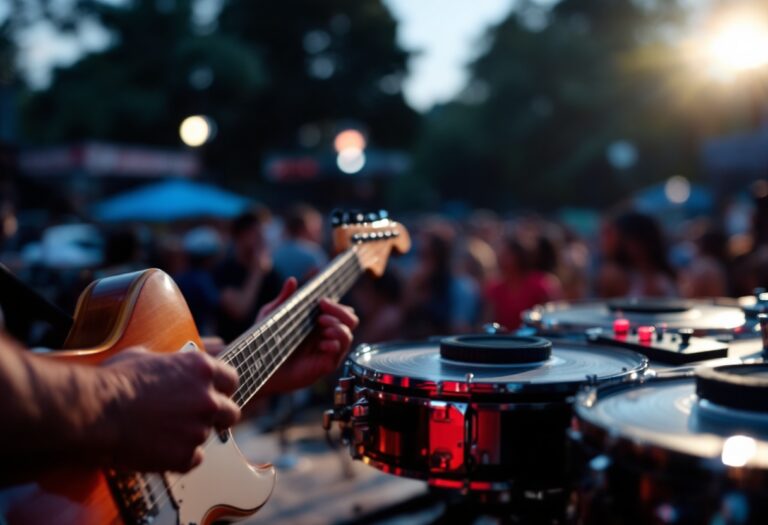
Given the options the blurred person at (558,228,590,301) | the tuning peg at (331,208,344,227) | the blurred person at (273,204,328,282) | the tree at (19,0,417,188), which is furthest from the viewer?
the tree at (19,0,417,188)

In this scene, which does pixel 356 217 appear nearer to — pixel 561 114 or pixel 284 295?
pixel 284 295

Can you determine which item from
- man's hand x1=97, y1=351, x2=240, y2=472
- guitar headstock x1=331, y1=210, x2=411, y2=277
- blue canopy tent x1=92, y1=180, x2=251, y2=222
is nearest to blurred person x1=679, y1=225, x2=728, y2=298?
guitar headstock x1=331, y1=210, x2=411, y2=277

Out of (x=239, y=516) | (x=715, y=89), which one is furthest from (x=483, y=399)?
(x=715, y=89)

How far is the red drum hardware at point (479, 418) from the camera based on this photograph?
1878mm

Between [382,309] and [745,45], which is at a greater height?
[745,45]

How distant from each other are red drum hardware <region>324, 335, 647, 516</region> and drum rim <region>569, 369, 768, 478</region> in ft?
0.71

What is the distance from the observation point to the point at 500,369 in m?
2.08

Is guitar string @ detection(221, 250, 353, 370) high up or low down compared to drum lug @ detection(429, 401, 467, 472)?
up

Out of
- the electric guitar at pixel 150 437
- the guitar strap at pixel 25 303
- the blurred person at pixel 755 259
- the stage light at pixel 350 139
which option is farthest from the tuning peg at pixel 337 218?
the stage light at pixel 350 139

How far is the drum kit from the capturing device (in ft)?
4.27

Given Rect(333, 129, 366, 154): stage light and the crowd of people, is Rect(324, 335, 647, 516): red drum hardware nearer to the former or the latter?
the crowd of people

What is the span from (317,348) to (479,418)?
0.96 m

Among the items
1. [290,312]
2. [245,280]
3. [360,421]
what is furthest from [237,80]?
[360,421]

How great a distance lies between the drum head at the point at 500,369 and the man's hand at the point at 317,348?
8.0 inches
